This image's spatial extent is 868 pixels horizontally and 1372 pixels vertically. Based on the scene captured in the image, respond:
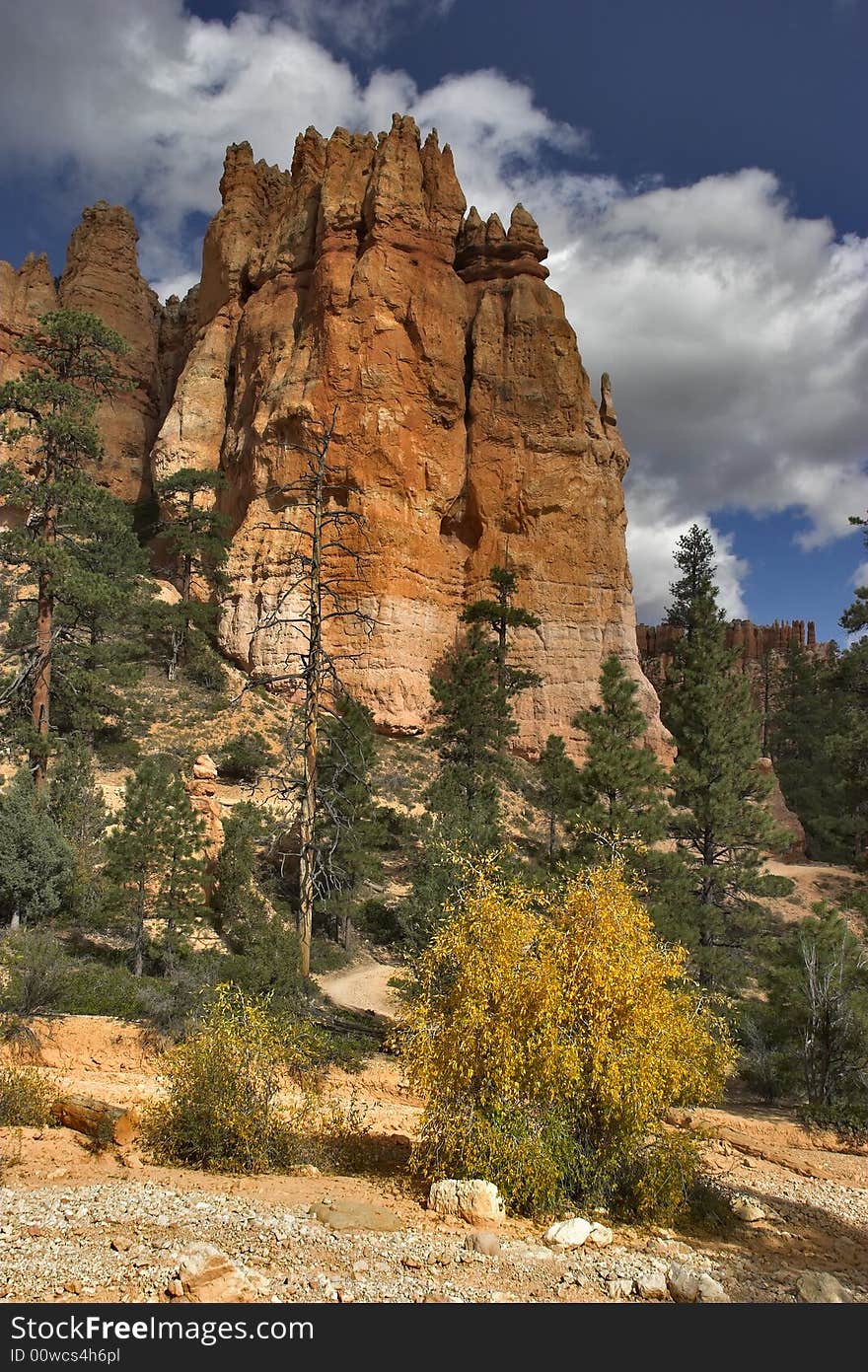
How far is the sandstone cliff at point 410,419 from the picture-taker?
3712cm

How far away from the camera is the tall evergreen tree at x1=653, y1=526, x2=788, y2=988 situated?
1848cm

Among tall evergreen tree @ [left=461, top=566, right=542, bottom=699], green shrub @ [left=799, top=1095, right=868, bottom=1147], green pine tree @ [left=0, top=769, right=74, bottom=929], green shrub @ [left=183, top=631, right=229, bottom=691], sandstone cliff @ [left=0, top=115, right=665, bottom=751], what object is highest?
sandstone cliff @ [left=0, top=115, right=665, bottom=751]

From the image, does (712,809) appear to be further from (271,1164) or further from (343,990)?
(271,1164)

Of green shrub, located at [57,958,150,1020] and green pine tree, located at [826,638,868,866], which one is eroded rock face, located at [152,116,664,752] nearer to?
green pine tree, located at [826,638,868,866]

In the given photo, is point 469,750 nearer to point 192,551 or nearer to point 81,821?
point 81,821

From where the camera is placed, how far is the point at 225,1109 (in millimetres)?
7848

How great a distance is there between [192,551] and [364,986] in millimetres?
24945

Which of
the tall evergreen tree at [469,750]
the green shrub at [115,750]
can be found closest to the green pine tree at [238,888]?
the tall evergreen tree at [469,750]

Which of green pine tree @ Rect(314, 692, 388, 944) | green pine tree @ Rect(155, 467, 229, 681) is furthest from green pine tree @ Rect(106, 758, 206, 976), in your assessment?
green pine tree @ Rect(155, 467, 229, 681)

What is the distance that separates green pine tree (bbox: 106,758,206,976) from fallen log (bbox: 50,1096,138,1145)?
6.24m

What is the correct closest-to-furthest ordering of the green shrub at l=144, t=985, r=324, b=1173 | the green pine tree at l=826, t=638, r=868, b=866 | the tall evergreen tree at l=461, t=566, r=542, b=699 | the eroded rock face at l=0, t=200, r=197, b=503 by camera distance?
the green shrub at l=144, t=985, r=324, b=1173
the green pine tree at l=826, t=638, r=868, b=866
the tall evergreen tree at l=461, t=566, r=542, b=699
the eroded rock face at l=0, t=200, r=197, b=503

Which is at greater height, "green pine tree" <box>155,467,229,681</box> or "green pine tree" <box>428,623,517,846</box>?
"green pine tree" <box>155,467,229,681</box>

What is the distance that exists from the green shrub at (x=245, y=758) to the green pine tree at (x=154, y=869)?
36.9ft

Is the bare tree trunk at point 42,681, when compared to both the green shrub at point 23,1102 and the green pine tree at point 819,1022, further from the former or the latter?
the green pine tree at point 819,1022
